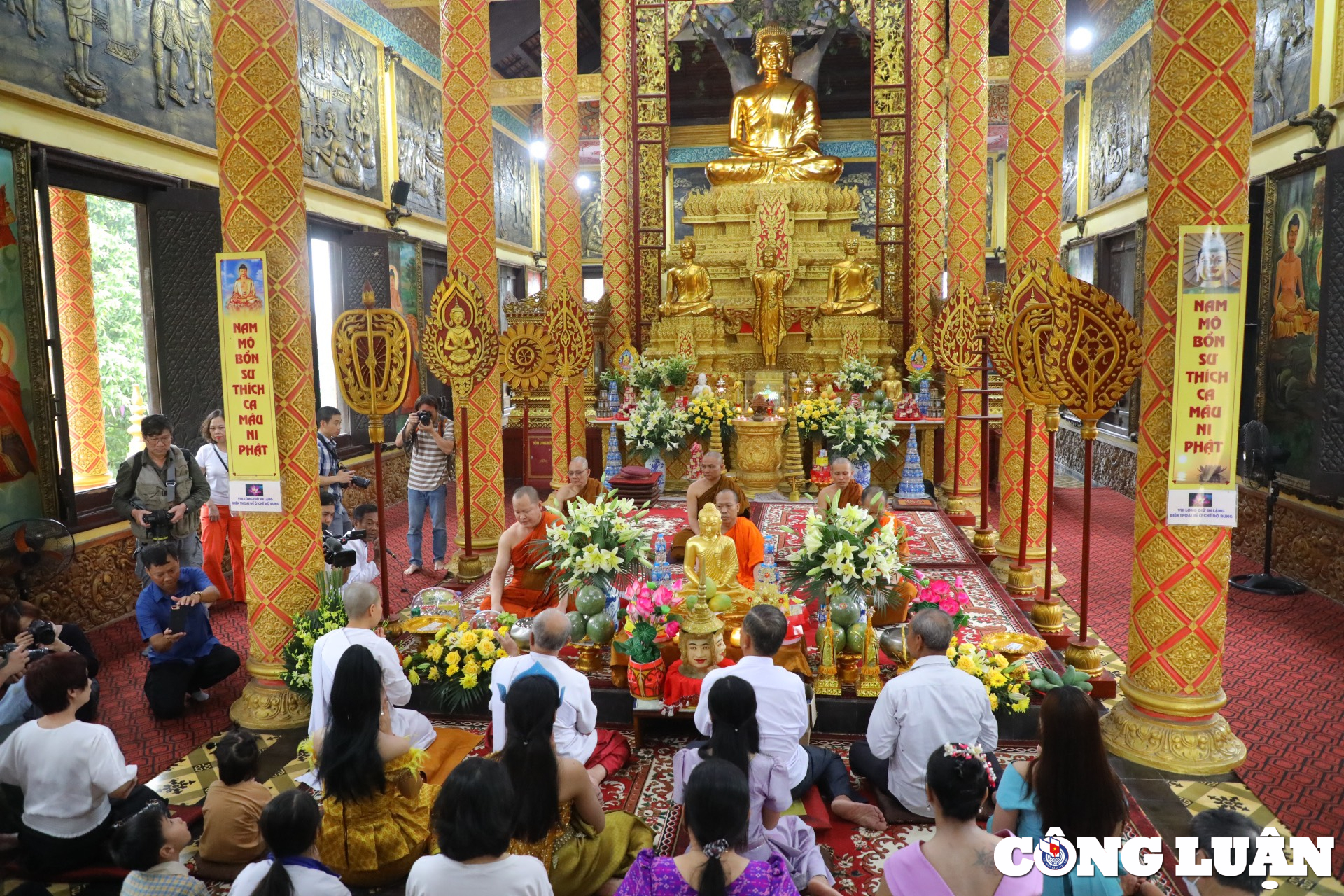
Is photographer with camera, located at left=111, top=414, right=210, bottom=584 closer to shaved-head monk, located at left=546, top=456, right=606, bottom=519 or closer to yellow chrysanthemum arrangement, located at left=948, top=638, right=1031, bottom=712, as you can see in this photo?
shaved-head monk, located at left=546, top=456, right=606, bottom=519

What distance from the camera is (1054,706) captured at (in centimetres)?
276

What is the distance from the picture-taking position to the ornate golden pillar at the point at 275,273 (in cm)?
489

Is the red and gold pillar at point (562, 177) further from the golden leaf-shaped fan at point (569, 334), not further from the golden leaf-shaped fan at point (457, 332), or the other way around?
the golden leaf-shaped fan at point (457, 332)

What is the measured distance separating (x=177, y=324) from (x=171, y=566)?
332cm

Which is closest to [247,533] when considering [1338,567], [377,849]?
[377,849]

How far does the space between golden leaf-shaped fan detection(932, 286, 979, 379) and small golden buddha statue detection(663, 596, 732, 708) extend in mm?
4662

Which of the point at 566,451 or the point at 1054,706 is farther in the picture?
the point at 566,451

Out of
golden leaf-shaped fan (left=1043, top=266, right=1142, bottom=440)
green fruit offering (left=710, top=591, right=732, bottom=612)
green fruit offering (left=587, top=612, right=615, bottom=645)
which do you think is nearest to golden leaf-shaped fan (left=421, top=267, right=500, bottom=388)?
green fruit offering (left=587, top=612, right=615, bottom=645)

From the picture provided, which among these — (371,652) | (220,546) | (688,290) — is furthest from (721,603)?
(688,290)

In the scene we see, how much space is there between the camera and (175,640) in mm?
5293

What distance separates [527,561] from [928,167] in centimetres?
950

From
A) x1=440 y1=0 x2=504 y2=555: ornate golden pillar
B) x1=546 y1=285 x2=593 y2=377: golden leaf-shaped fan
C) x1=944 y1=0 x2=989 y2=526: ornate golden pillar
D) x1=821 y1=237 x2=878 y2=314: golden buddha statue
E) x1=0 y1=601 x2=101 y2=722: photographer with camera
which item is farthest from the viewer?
x1=821 y1=237 x2=878 y2=314: golden buddha statue

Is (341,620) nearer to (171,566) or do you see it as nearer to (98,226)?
(171,566)

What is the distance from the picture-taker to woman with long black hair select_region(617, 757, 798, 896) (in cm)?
236
